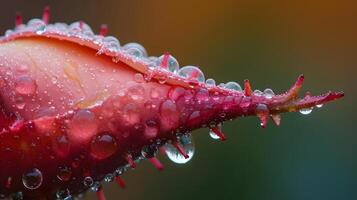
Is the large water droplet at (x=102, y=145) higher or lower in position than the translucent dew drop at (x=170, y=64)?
lower

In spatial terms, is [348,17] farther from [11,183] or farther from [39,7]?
[11,183]

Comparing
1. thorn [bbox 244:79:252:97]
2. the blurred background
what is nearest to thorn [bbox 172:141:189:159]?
thorn [bbox 244:79:252:97]

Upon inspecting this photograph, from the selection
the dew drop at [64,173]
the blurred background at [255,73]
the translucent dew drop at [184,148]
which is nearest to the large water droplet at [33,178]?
the dew drop at [64,173]

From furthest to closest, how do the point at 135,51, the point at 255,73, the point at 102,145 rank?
the point at 255,73 → the point at 135,51 → the point at 102,145

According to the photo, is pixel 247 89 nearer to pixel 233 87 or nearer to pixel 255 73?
pixel 233 87

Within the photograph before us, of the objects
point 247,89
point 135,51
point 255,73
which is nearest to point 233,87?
point 247,89

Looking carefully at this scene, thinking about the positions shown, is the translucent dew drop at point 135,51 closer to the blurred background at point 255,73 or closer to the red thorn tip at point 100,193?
the red thorn tip at point 100,193

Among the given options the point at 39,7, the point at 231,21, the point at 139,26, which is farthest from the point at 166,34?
the point at 39,7
